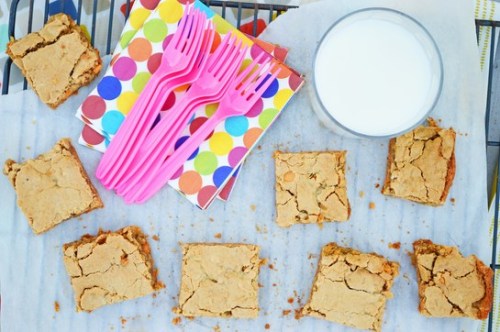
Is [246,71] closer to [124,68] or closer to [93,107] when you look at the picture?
[124,68]

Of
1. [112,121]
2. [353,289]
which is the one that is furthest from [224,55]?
[353,289]

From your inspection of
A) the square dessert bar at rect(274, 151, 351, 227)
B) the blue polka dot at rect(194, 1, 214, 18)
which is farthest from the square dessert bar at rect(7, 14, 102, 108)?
the square dessert bar at rect(274, 151, 351, 227)

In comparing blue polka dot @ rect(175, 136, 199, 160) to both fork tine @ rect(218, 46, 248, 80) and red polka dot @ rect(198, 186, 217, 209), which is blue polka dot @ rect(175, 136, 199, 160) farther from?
fork tine @ rect(218, 46, 248, 80)

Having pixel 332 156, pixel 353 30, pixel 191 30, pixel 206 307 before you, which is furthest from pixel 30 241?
pixel 353 30

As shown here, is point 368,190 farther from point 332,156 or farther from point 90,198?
point 90,198

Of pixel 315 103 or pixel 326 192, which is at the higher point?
pixel 315 103

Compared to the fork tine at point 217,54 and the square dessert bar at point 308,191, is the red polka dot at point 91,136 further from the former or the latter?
the square dessert bar at point 308,191

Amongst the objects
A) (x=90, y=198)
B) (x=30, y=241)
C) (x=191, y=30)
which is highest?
(x=191, y=30)
